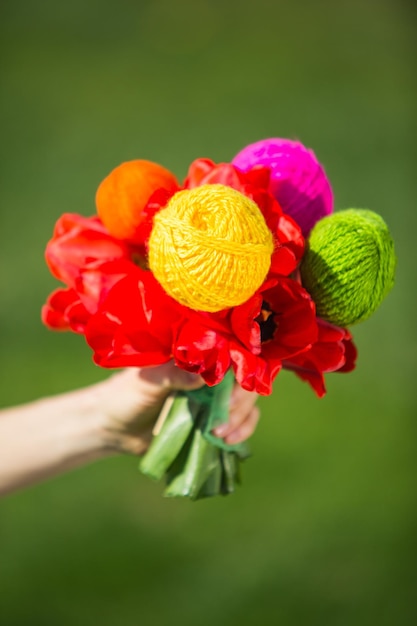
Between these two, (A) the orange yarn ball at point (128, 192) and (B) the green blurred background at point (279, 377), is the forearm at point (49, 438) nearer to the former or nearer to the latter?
(A) the orange yarn ball at point (128, 192)

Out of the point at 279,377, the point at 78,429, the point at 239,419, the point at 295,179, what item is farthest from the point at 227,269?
the point at 279,377

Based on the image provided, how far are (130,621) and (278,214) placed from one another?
0.88 m

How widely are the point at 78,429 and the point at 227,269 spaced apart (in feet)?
1.22

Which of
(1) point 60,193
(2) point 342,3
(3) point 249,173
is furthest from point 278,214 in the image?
(2) point 342,3

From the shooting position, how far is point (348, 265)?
551 millimetres

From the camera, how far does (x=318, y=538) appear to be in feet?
4.49

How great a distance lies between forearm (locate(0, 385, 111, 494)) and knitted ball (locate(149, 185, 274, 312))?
1.02ft

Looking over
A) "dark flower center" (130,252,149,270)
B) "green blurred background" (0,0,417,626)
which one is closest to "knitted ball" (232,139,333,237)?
"dark flower center" (130,252,149,270)

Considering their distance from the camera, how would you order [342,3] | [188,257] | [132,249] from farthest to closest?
[342,3]
[132,249]
[188,257]

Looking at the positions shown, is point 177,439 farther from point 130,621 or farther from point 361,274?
point 130,621

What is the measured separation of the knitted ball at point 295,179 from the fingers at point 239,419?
181 mm

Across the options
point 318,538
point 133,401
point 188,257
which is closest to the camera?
point 188,257

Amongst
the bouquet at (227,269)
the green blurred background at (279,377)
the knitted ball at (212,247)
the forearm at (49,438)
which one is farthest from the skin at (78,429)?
the green blurred background at (279,377)

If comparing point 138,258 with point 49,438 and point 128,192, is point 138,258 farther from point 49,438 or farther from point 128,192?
point 49,438
